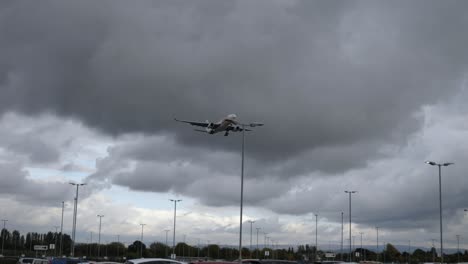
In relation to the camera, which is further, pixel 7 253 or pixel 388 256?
pixel 388 256

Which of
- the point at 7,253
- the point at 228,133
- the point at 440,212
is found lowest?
the point at 7,253

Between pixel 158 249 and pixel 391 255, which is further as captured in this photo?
pixel 158 249

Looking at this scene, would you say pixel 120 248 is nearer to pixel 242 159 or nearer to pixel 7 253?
pixel 7 253

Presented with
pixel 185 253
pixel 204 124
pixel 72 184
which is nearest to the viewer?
pixel 204 124

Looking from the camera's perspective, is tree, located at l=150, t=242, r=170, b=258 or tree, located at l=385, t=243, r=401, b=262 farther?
tree, located at l=385, t=243, r=401, b=262

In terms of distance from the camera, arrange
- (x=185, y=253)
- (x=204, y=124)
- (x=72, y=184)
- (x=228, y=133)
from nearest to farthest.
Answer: (x=228, y=133)
(x=204, y=124)
(x=72, y=184)
(x=185, y=253)

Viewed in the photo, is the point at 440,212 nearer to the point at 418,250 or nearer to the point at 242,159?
the point at 242,159

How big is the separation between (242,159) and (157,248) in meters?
141

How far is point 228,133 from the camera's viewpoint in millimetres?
68938

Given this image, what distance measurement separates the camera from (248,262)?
33969 mm

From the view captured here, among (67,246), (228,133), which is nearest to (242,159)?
(228,133)

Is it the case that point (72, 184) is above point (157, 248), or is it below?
above

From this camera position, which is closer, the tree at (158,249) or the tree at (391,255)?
the tree at (158,249)

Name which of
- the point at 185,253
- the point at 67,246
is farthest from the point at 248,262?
the point at 67,246
